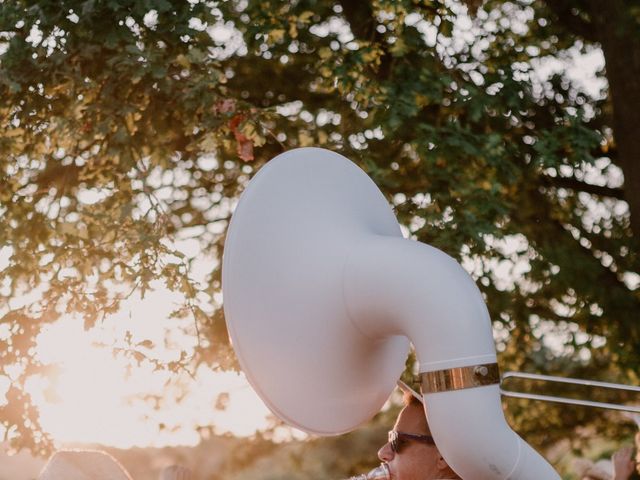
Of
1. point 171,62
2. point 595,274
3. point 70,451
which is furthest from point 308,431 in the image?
point 595,274

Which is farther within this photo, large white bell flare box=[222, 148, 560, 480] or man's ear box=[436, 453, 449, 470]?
man's ear box=[436, 453, 449, 470]

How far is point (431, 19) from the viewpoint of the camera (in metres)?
6.30

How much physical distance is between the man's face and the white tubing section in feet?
1.43

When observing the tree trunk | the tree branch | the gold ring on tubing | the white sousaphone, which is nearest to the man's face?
the white sousaphone

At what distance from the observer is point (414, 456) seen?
9.39 ft

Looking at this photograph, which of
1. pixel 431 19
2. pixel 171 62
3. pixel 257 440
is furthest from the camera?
pixel 257 440

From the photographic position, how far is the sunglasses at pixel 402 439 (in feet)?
9.37

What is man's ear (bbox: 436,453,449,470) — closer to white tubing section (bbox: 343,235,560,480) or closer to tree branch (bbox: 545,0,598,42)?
white tubing section (bbox: 343,235,560,480)

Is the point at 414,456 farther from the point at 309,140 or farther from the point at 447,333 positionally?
the point at 309,140

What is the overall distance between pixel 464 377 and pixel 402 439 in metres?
0.68

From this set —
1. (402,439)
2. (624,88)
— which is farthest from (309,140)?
(402,439)

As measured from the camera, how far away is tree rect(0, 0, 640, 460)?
18.6 feet

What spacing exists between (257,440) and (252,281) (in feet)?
23.9

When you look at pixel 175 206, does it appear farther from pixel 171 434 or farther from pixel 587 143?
pixel 587 143
